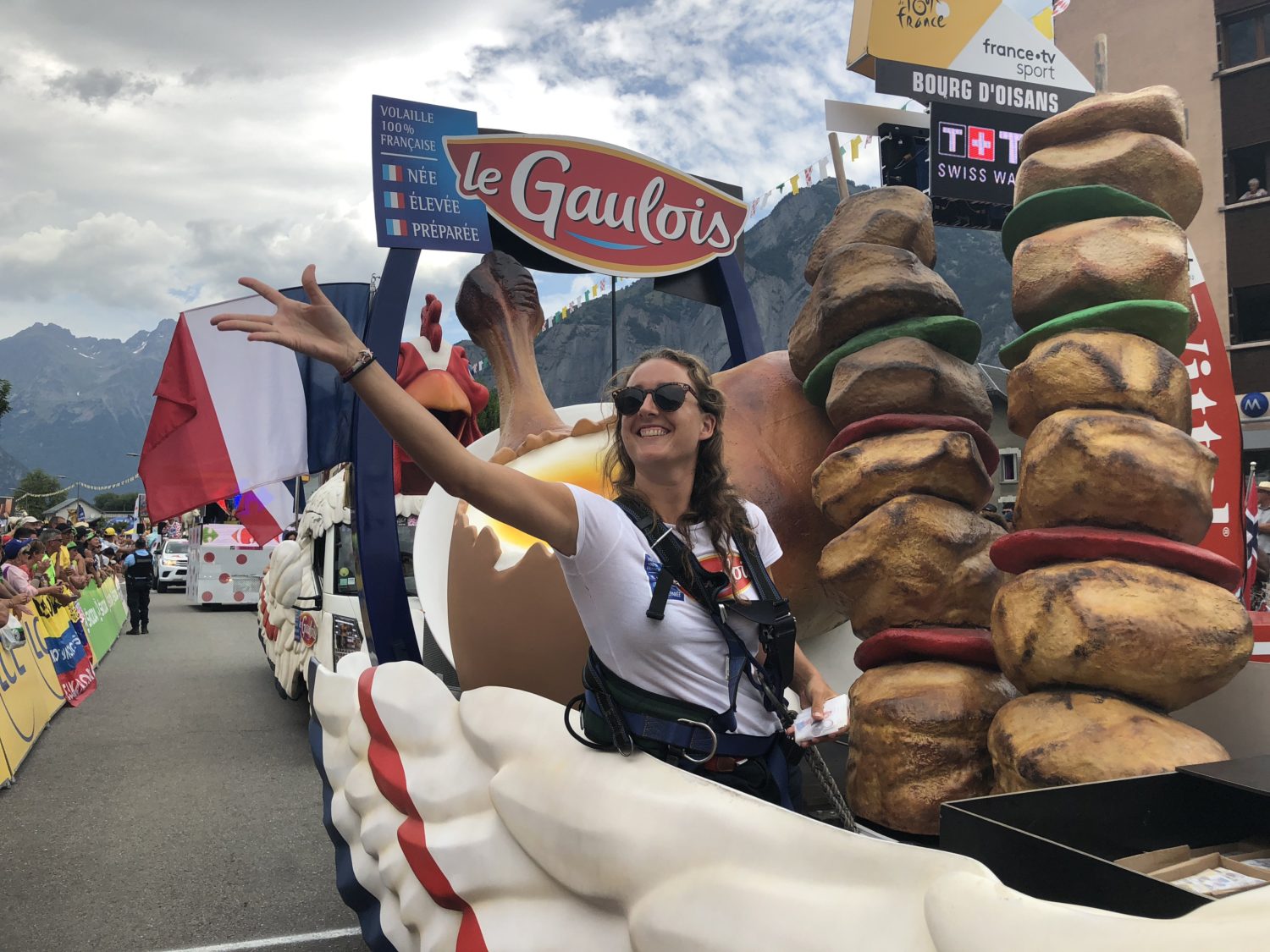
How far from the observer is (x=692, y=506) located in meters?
1.84

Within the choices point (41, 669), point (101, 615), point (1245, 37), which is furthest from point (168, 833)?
point (1245, 37)

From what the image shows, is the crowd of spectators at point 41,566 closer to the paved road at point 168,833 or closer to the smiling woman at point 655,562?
the paved road at point 168,833

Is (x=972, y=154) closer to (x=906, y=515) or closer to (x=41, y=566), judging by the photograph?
(x=906, y=515)

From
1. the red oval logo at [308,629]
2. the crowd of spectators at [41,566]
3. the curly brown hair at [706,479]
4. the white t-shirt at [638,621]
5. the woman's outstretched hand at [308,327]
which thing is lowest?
the red oval logo at [308,629]

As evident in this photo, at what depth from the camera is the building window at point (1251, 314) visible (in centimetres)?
1645

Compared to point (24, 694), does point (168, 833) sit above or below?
below

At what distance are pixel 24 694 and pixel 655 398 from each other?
664 cm

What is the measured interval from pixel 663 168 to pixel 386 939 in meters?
2.89

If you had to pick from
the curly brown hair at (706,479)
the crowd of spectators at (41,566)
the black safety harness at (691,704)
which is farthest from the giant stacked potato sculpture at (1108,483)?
the crowd of spectators at (41,566)

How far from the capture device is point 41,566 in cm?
885

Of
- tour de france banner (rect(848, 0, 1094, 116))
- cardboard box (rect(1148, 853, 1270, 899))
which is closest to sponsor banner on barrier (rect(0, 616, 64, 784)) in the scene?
cardboard box (rect(1148, 853, 1270, 899))

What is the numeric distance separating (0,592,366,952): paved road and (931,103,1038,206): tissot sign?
7430 millimetres

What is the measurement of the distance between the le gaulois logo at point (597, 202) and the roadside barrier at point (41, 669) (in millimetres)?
4533

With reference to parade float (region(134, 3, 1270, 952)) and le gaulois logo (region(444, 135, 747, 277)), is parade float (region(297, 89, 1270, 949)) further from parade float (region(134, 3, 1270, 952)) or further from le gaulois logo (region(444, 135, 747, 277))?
le gaulois logo (region(444, 135, 747, 277))
